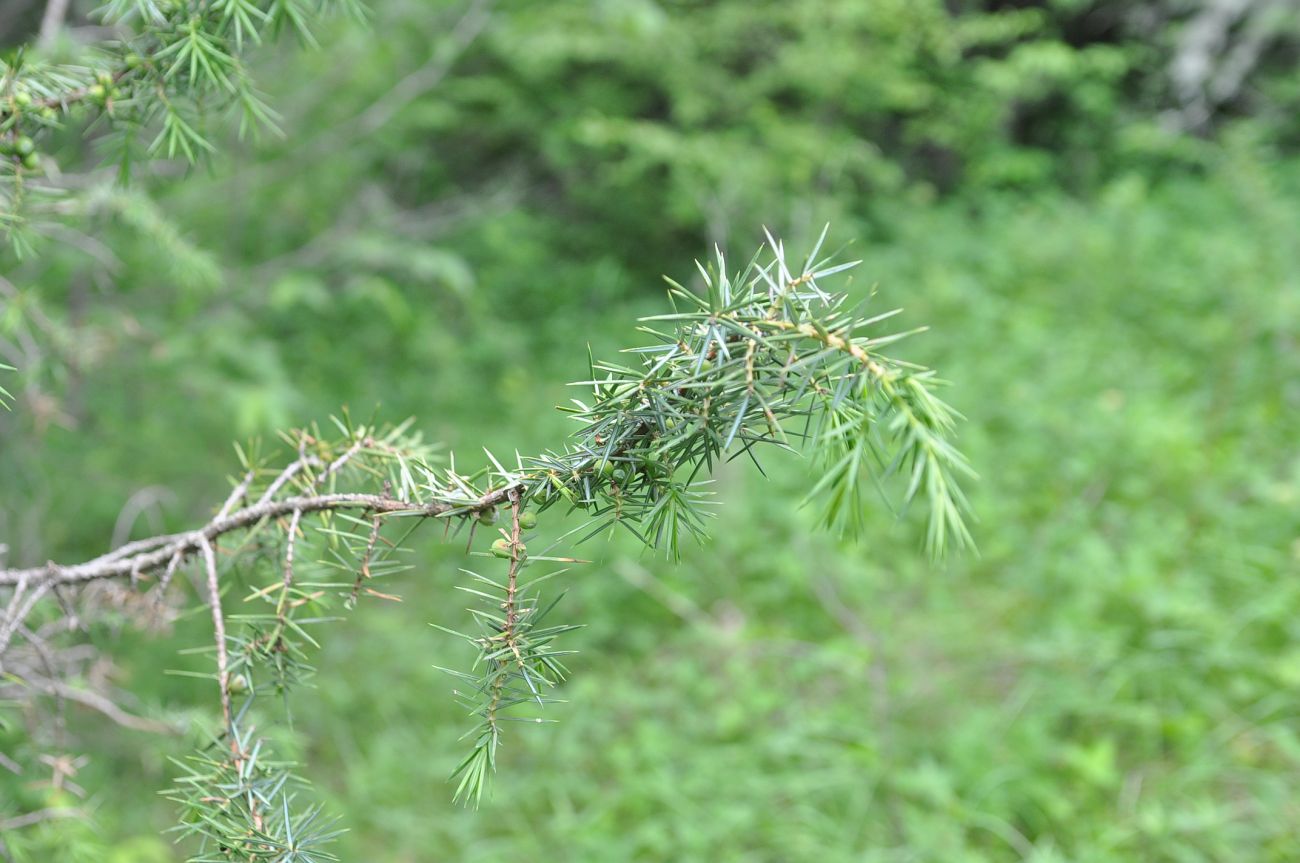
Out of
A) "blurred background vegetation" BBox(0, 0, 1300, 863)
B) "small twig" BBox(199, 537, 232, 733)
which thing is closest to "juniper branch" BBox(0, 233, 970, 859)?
"small twig" BBox(199, 537, 232, 733)

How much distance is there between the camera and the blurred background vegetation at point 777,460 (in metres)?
3.08

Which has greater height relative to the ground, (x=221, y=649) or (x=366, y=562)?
(x=366, y=562)

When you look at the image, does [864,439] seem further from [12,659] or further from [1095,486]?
[1095,486]

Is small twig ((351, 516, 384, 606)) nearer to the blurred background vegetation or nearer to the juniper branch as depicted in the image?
the juniper branch

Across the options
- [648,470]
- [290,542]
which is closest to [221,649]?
[290,542]

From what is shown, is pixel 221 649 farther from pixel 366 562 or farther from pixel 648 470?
pixel 648 470

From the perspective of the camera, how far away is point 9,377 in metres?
2.34

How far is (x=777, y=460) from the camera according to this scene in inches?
197

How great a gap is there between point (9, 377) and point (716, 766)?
2.52m

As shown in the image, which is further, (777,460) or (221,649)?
(777,460)

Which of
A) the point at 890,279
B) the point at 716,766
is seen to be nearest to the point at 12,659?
the point at 716,766

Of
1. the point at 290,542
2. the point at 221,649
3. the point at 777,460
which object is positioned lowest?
the point at 221,649

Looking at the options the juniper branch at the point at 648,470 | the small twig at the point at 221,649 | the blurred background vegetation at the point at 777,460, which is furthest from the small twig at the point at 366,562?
the blurred background vegetation at the point at 777,460

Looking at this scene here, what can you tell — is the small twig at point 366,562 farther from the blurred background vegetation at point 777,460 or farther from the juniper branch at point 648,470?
the blurred background vegetation at point 777,460
